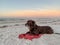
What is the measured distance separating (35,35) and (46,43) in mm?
1109

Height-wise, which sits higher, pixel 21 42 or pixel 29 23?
pixel 29 23

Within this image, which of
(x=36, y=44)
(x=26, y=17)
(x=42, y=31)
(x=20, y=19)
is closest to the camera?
(x=36, y=44)

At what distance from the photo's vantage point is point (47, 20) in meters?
11.8

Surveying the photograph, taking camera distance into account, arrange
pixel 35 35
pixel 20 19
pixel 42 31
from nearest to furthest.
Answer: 1. pixel 35 35
2. pixel 42 31
3. pixel 20 19

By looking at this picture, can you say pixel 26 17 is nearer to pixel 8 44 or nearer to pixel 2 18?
pixel 2 18

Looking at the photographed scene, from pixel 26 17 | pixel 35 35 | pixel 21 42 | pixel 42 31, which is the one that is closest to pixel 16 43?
pixel 21 42

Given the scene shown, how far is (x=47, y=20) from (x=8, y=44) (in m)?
7.56

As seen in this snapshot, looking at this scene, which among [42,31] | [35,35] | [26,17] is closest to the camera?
[35,35]

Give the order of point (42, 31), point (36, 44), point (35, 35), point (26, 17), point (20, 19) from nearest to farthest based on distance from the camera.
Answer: point (36, 44)
point (35, 35)
point (42, 31)
point (26, 17)
point (20, 19)

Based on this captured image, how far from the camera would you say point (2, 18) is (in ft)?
35.9

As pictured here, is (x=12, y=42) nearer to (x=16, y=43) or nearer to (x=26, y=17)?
(x=16, y=43)

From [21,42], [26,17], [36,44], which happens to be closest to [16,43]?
[21,42]

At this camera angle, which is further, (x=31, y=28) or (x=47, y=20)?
(x=47, y=20)

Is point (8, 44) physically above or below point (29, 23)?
below
